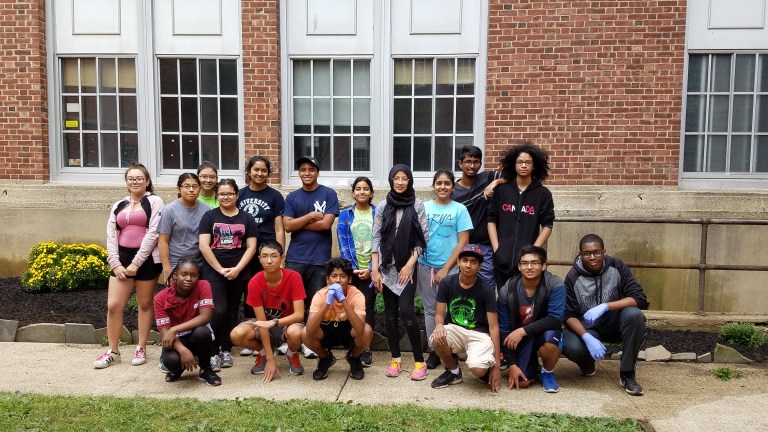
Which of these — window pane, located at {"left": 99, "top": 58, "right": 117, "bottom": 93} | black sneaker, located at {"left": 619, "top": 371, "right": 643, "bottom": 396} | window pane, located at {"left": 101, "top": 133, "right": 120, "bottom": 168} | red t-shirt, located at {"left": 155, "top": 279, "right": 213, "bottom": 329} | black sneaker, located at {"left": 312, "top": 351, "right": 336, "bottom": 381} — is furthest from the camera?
window pane, located at {"left": 101, "top": 133, "right": 120, "bottom": 168}

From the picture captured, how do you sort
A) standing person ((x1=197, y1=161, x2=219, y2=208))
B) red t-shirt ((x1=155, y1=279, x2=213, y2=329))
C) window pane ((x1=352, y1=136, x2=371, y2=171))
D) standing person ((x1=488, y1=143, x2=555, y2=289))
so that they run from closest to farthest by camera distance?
red t-shirt ((x1=155, y1=279, x2=213, y2=329)) → standing person ((x1=488, y1=143, x2=555, y2=289)) → standing person ((x1=197, y1=161, x2=219, y2=208)) → window pane ((x1=352, y1=136, x2=371, y2=171))

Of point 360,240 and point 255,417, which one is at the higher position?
point 360,240

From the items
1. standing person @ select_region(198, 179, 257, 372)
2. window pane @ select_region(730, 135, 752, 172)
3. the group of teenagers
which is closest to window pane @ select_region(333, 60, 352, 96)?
the group of teenagers

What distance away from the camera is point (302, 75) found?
8.68 m

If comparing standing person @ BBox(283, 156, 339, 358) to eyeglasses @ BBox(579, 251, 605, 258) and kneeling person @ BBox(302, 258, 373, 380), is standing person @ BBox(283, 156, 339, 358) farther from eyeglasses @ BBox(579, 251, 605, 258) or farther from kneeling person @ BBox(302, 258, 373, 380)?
eyeglasses @ BBox(579, 251, 605, 258)

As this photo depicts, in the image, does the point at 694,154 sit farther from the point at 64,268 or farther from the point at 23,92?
the point at 23,92

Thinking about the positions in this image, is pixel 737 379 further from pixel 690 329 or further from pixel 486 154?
pixel 486 154

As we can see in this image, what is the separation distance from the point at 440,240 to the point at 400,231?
39 cm

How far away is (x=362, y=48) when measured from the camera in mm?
8539

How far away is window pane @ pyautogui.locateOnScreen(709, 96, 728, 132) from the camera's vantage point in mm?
8297

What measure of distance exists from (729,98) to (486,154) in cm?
319

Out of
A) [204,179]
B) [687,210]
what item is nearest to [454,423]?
[204,179]

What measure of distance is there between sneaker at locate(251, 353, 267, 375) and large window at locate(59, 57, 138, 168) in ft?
15.0

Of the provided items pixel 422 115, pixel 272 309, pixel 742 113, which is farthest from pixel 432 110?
pixel 272 309
